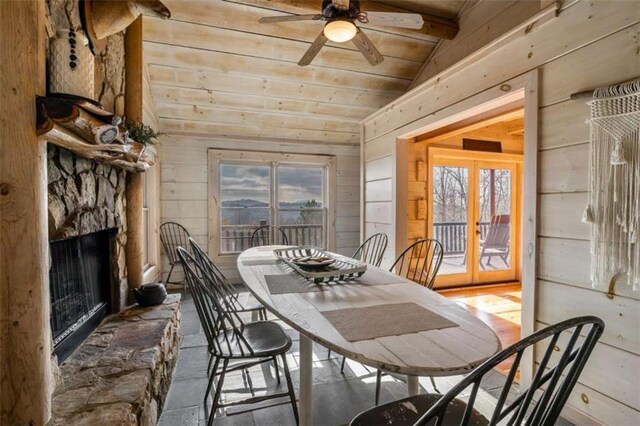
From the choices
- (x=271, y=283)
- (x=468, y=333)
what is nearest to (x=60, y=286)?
(x=271, y=283)

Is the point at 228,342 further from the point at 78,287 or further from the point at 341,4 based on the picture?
the point at 341,4

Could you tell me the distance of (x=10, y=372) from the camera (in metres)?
1.14

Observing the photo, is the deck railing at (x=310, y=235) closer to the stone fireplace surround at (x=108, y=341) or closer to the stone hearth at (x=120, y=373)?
the stone fireplace surround at (x=108, y=341)

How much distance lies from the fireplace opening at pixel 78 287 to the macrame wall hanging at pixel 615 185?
9.19ft

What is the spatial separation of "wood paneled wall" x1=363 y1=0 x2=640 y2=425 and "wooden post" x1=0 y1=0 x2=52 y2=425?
2.58m

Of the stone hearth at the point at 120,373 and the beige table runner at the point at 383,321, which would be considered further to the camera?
the stone hearth at the point at 120,373

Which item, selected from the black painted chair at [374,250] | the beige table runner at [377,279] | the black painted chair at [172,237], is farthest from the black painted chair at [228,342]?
the black painted chair at [172,237]

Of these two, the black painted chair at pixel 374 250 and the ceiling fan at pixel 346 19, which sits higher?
the ceiling fan at pixel 346 19

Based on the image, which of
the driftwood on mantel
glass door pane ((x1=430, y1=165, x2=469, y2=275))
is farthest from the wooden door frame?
the driftwood on mantel

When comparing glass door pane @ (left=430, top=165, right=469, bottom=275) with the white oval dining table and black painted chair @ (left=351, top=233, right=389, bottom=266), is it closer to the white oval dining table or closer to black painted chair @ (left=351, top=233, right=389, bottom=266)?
black painted chair @ (left=351, top=233, right=389, bottom=266)

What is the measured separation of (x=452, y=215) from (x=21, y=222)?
4.68 metres

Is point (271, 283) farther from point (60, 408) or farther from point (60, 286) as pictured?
point (60, 286)

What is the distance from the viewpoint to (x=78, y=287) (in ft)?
6.38

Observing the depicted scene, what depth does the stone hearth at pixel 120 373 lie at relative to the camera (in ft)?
4.24
